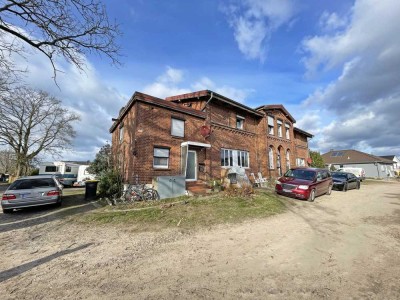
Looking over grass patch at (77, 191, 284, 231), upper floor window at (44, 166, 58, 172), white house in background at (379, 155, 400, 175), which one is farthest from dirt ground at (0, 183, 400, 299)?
white house in background at (379, 155, 400, 175)

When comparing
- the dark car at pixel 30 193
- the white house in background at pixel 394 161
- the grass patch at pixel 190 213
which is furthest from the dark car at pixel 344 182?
the white house in background at pixel 394 161

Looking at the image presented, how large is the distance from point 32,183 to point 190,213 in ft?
26.1

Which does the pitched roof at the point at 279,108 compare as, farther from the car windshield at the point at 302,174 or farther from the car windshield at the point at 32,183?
the car windshield at the point at 32,183

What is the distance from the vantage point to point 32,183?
10.1 meters

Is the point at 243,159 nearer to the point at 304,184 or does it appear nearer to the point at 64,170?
the point at 304,184

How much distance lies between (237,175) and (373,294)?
11882 millimetres

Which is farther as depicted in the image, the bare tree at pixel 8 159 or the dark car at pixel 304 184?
the bare tree at pixel 8 159

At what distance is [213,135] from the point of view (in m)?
16.7

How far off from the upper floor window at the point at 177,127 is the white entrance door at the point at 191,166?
57.8 inches

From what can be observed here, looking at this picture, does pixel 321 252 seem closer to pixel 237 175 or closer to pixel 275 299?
pixel 275 299

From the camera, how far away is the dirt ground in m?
3.38

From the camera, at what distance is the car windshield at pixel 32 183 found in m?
9.73

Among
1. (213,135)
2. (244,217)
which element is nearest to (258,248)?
(244,217)

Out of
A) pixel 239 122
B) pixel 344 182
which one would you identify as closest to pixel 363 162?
pixel 344 182
